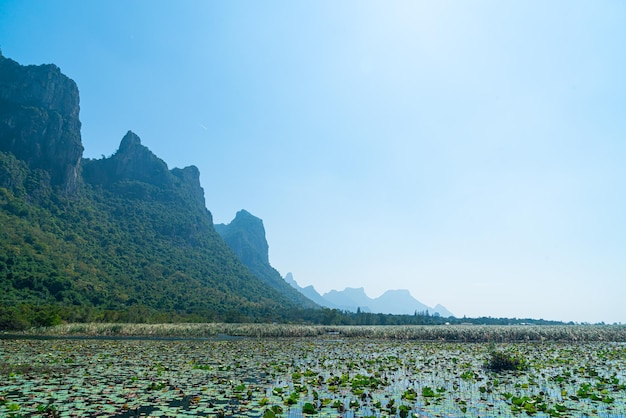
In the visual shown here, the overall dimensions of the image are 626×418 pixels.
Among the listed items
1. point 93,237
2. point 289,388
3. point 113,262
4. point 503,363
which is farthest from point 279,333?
point 93,237

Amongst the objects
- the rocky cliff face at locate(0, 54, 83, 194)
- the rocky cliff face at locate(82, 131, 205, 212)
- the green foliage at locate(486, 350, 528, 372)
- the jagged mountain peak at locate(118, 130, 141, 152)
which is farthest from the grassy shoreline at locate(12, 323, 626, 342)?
the jagged mountain peak at locate(118, 130, 141, 152)

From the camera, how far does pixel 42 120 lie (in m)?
106

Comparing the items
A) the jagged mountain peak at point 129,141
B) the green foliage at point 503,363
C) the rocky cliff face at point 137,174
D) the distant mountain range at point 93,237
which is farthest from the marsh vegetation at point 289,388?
the jagged mountain peak at point 129,141

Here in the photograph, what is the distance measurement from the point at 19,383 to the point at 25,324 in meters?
37.5

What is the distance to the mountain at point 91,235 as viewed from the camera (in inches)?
2437

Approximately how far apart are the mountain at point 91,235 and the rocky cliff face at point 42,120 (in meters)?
0.28

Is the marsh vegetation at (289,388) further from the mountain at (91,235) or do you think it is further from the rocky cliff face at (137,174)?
the rocky cliff face at (137,174)

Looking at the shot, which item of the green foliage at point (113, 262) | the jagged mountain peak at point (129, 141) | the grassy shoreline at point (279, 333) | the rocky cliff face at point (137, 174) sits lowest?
the grassy shoreline at point (279, 333)

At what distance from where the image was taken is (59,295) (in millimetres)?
61312

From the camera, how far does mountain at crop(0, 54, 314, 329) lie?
61906 mm

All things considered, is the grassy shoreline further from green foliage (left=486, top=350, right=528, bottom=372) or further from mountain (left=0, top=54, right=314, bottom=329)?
green foliage (left=486, top=350, right=528, bottom=372)

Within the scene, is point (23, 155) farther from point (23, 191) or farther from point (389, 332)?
point (389, 332)

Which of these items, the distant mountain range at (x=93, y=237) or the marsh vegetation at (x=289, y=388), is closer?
the marsh vegetation at (x=289, y=388)

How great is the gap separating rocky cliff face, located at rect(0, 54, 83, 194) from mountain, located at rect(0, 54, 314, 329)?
0.93 ft
